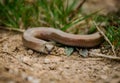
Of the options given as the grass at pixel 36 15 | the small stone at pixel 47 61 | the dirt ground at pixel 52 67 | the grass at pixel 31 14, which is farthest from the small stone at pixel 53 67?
the grass at pixel 31 14

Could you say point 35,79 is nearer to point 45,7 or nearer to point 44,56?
point 44,56

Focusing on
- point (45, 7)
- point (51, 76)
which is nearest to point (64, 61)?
point (51, 76)

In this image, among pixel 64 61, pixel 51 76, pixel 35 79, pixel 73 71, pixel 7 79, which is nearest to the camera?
pixel 7 79

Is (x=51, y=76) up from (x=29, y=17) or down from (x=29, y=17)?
down

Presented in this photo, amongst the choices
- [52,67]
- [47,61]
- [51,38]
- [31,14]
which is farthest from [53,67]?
[31,14]

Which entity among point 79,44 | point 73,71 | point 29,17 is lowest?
point 73,71

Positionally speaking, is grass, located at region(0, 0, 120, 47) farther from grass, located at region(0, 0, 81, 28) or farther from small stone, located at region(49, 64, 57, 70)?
small stone, located at region(49, 64, 57, 70)

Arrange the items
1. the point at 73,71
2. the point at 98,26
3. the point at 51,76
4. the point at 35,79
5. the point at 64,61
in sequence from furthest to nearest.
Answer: the point at 98,26
the point at 64,61
the point at 73,71
the point at 51,76
the point at 35,79

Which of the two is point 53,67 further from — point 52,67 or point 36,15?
point 36,15
